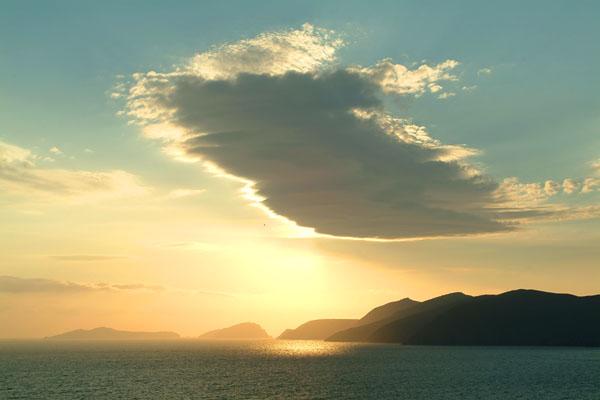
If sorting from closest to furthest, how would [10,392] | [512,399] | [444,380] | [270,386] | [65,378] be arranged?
[512,399] < [10,392] < [270,386] < [444,380] < [65,378]

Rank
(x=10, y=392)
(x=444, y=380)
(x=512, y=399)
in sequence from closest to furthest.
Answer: (x=512, y=399) < (x=10, y=392) < (x=444, y=380)

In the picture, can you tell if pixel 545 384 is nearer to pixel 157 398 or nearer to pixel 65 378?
pixel 157 398

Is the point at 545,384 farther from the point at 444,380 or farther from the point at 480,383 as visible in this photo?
the point at 444,380

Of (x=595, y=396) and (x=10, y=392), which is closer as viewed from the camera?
(x=595, y=396)

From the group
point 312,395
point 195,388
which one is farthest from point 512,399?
point 195,388

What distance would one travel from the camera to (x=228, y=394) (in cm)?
11631

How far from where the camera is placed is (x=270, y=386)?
133 metres

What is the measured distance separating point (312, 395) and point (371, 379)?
1612 inches

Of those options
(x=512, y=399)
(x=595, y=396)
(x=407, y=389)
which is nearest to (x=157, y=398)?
(x=407, y=389)

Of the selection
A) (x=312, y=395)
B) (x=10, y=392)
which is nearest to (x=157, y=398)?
(x=312, y=395)

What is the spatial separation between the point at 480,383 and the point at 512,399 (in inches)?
1112

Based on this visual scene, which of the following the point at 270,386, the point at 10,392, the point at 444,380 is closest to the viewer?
the point at 10,392

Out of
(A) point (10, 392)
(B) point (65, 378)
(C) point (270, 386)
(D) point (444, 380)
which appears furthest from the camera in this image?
A: (B) point (65, 378)

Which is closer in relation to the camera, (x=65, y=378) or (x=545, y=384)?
(x=545, y=384)
